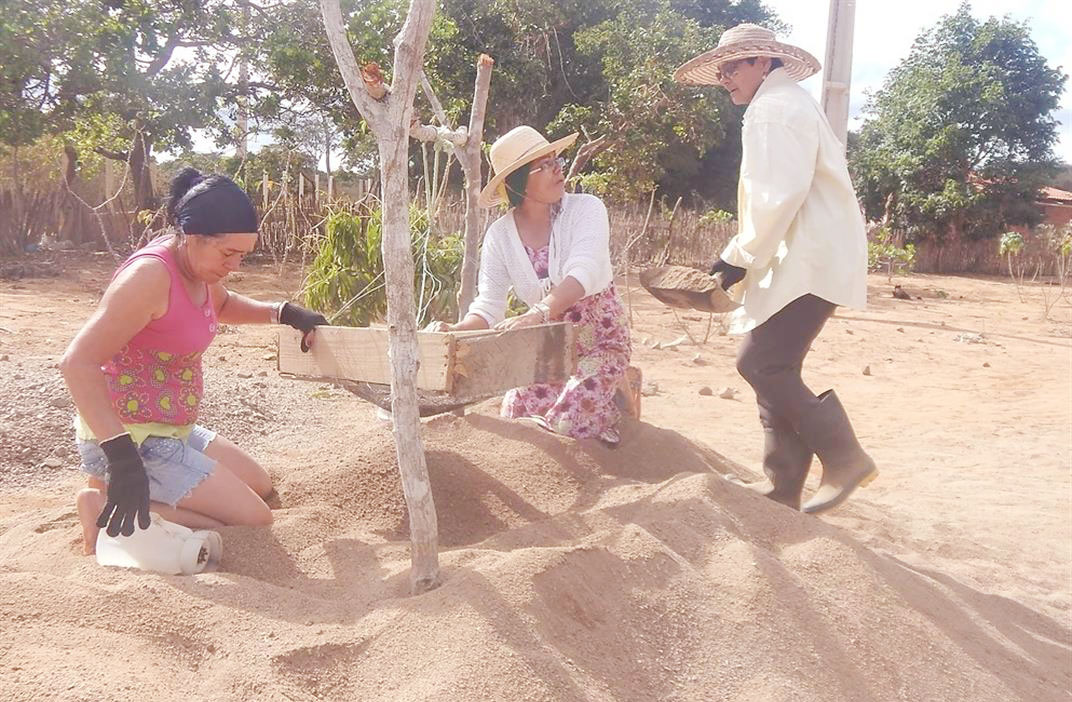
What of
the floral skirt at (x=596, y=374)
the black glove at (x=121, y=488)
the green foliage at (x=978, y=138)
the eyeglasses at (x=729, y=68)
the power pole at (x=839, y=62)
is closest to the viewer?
the black glove at (x=121, y=488)

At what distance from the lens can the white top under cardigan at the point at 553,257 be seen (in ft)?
10.8

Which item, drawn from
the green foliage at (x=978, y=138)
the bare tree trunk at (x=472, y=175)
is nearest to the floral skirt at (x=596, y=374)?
the bare tree trunk at (x=472, y=175)

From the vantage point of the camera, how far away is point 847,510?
153 inches

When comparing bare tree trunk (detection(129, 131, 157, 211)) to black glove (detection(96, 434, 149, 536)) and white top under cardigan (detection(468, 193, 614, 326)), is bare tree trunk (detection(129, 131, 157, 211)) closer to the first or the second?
white top under cardigan (detection(468, 193, 614, 326))

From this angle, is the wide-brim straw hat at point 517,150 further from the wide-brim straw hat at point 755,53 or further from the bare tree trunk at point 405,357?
the bare tree trunk at point 405,357

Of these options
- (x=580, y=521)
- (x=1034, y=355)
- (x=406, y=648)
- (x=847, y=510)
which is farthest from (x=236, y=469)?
(x=1034, y=355)

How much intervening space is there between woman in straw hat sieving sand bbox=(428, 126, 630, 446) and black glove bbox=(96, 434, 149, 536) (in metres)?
1.30

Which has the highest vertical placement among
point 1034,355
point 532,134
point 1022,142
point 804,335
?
point 1022,142

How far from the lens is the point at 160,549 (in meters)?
2.41

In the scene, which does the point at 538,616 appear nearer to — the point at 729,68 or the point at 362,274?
the point at 729,68

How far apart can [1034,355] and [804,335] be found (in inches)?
300

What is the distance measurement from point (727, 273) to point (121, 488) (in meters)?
1.92

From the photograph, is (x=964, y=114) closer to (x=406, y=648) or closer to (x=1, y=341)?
(x=1, y=341)

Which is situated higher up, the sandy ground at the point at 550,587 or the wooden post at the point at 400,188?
the wooden post at the point at 400,188
